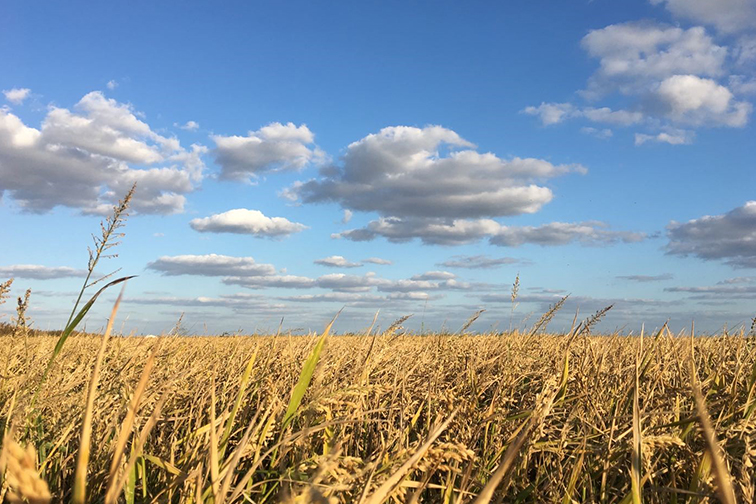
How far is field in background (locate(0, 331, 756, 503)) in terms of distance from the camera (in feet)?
5.75

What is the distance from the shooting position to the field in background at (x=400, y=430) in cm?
175

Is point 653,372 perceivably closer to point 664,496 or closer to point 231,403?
point 664,496

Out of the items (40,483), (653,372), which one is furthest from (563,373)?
(40,483)

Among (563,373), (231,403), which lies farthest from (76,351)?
(563,373)

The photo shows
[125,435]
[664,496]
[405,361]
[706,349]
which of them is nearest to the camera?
[125,435]

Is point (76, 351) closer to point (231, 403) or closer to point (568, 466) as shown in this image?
point (231, 403)

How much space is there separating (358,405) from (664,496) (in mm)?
1348

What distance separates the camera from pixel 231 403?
3023 millimetres

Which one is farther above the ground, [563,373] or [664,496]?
[563,373]

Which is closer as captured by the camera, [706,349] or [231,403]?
[231,403]

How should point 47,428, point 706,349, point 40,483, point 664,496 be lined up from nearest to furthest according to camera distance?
point 40,483 → point 664,496 → point 47,428 → point 706,349

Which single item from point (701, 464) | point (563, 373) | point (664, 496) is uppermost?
point (563, 373)

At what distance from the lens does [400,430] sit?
2.29 metres

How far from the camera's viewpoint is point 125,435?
3.63 feet
